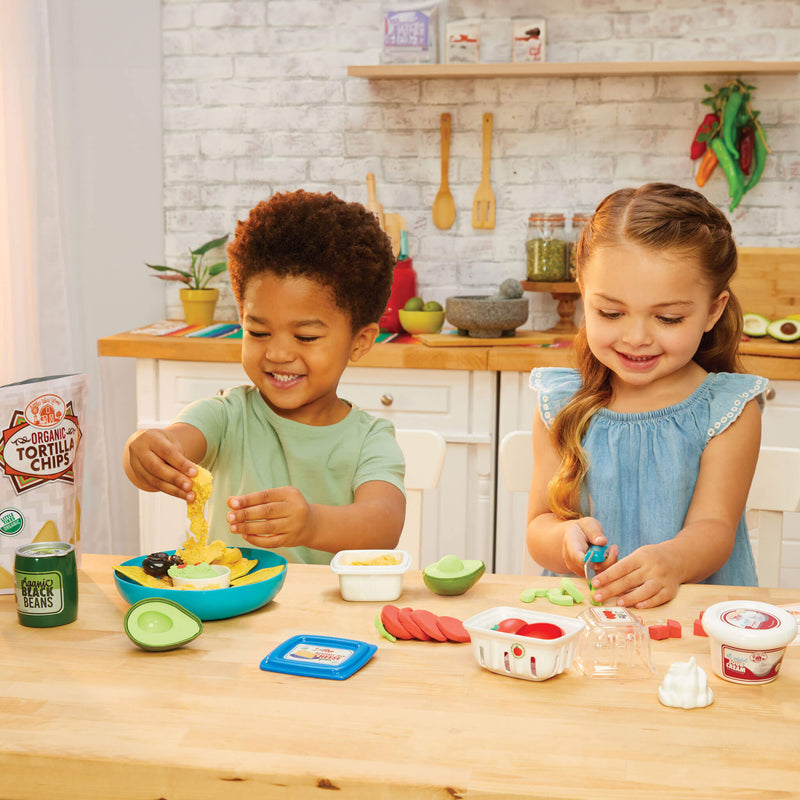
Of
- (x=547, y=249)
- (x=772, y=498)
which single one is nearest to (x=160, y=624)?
(x=772, y=498)

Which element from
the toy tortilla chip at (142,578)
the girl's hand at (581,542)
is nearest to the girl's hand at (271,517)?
the toy tortilla chip at (142,578)

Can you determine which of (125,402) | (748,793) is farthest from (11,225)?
(748,793)

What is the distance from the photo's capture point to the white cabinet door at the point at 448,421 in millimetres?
2605

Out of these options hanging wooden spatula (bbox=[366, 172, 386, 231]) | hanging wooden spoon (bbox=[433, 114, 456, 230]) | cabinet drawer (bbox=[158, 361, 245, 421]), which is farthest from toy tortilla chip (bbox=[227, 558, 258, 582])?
hanging wooden spoon (bbox=[433, 114, 456, 230])

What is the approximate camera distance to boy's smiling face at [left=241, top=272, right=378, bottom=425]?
4.51 feet

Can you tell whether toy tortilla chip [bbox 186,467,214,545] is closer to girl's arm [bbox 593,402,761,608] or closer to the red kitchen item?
girl's arm [bbox 593,402,761,608]

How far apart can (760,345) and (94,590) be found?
74.1 inches

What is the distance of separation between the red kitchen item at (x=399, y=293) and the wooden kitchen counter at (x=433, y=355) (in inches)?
11.1

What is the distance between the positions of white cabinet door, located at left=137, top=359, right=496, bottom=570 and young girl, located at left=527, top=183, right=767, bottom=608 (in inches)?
36.1

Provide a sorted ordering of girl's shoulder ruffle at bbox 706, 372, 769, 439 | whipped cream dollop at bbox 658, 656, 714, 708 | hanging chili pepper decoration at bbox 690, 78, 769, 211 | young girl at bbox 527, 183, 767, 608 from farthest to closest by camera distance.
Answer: hanging chili pepper decoration at bbox 690, 78, 769, 211 < girl's shoulder ruffle at bbox 706, 372, 769, 439 < young girl at bbox 527, 183, 767, 608 < whipped cream dollop at bbox 658, 656, 714, 708

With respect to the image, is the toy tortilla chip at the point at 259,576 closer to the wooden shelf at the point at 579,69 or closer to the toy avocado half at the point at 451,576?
the toy avocado half at the point at 451,576

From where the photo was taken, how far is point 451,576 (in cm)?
117

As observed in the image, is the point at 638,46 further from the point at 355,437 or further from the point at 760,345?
the point at 355,437

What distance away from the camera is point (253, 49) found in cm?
312
